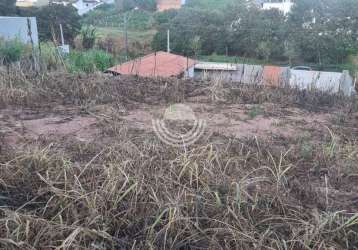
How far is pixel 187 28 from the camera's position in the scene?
25406 millimetres

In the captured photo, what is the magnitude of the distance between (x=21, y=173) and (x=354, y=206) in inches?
77.1

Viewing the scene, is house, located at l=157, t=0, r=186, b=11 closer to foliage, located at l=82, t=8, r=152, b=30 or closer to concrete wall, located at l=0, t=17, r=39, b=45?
foliage, located at l=82, t=8, r=152, b=30

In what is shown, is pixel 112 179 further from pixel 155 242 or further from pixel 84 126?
pixel 84 126

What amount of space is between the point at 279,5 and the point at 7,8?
21739 millimetres

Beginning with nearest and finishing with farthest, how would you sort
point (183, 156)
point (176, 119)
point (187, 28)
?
point (183, 156)
point (176, 119)
point (187, 28)

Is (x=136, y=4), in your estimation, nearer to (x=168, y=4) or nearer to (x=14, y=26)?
(x=168, y=4)

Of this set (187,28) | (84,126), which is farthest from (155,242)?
(187,28)

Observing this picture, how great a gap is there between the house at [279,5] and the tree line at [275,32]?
334 cm

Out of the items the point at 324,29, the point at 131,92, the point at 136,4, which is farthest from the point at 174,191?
the point at 136,4

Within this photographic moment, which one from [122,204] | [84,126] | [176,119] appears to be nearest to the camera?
[122,204]

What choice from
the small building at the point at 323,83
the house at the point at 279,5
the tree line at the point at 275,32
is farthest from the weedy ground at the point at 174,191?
the house at the point at 279,5

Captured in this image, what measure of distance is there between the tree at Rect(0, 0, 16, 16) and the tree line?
8.89m

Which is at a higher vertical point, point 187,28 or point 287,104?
point 187,28

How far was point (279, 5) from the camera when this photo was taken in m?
31.8
